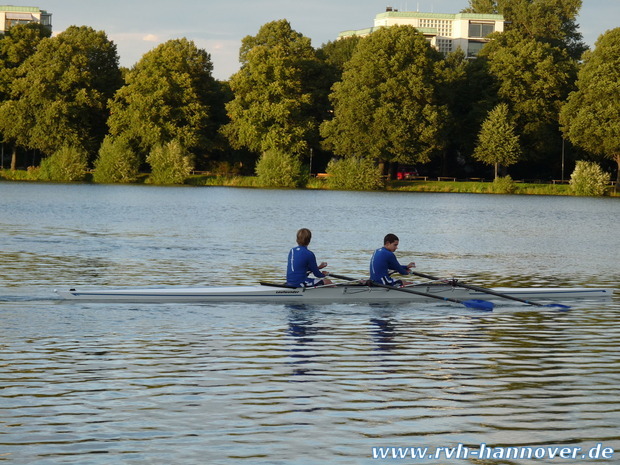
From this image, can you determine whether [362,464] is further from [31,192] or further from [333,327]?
[31,192]

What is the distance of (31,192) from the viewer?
73.2 metres

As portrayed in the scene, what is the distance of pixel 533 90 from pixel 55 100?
47.7 metres

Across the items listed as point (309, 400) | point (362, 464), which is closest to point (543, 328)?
point (309, 400)

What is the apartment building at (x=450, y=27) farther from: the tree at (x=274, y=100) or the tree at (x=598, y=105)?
the tree at (x=598, y=105)

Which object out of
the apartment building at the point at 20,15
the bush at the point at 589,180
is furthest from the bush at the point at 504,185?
the apartment building at the point at 20,15

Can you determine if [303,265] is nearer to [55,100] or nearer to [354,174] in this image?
[354,174]

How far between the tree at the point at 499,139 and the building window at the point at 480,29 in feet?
205

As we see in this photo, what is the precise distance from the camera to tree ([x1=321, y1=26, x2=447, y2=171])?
91375 mm

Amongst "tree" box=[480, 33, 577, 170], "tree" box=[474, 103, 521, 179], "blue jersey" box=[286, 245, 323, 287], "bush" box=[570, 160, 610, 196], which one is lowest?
"blue jersey" box=[286, 245, 323, 287]

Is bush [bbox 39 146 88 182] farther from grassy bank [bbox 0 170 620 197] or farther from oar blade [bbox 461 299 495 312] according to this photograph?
oar blade [bbox 461 299 495 312]

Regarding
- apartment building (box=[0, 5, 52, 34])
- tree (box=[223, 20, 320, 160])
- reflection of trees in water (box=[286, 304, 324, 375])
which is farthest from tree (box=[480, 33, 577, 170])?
apartment building (box=[0, 5, 52, 34])

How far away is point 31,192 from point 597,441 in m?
67.8

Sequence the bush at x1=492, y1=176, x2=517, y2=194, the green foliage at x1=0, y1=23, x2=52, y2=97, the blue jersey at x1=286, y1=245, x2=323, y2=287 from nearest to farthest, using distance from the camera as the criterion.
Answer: the blue jersey at x1=286, y1=245, x2=323, y2=287 → the bush at x1=492, y1=176, x2=517, y2=194 → the green foliage at x1=0, y1=23, x2=52, y2=97

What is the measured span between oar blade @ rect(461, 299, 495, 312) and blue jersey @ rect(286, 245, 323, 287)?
3.09 metres
